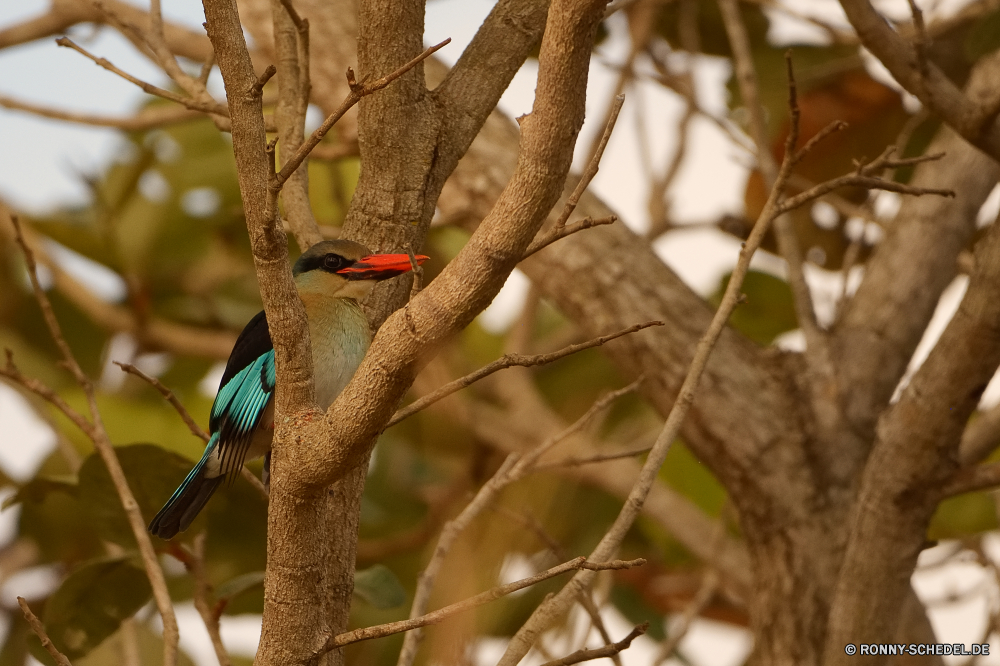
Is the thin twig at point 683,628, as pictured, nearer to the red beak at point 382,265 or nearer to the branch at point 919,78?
the red beak at point 382,265

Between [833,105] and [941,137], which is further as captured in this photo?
[833,105]

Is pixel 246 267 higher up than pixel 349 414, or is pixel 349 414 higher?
pixel 246 267

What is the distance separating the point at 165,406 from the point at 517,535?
1.91 metres

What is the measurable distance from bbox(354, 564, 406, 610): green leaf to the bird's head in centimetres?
63

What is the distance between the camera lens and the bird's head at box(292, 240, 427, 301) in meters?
2.10

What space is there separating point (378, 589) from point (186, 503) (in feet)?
1.50

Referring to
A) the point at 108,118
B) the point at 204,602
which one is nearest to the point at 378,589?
the point at 204,602

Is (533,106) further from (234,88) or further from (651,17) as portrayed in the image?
(651,17)

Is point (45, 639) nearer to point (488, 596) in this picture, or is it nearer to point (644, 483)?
point (488, 596)

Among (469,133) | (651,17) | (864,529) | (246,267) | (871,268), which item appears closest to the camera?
(469,133)

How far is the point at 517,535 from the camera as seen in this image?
2740 millimetres

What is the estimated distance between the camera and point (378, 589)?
2.34m

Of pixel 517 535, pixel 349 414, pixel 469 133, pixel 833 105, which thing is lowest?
pixel 349 414

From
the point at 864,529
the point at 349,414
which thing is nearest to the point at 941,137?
the point at 864,529
